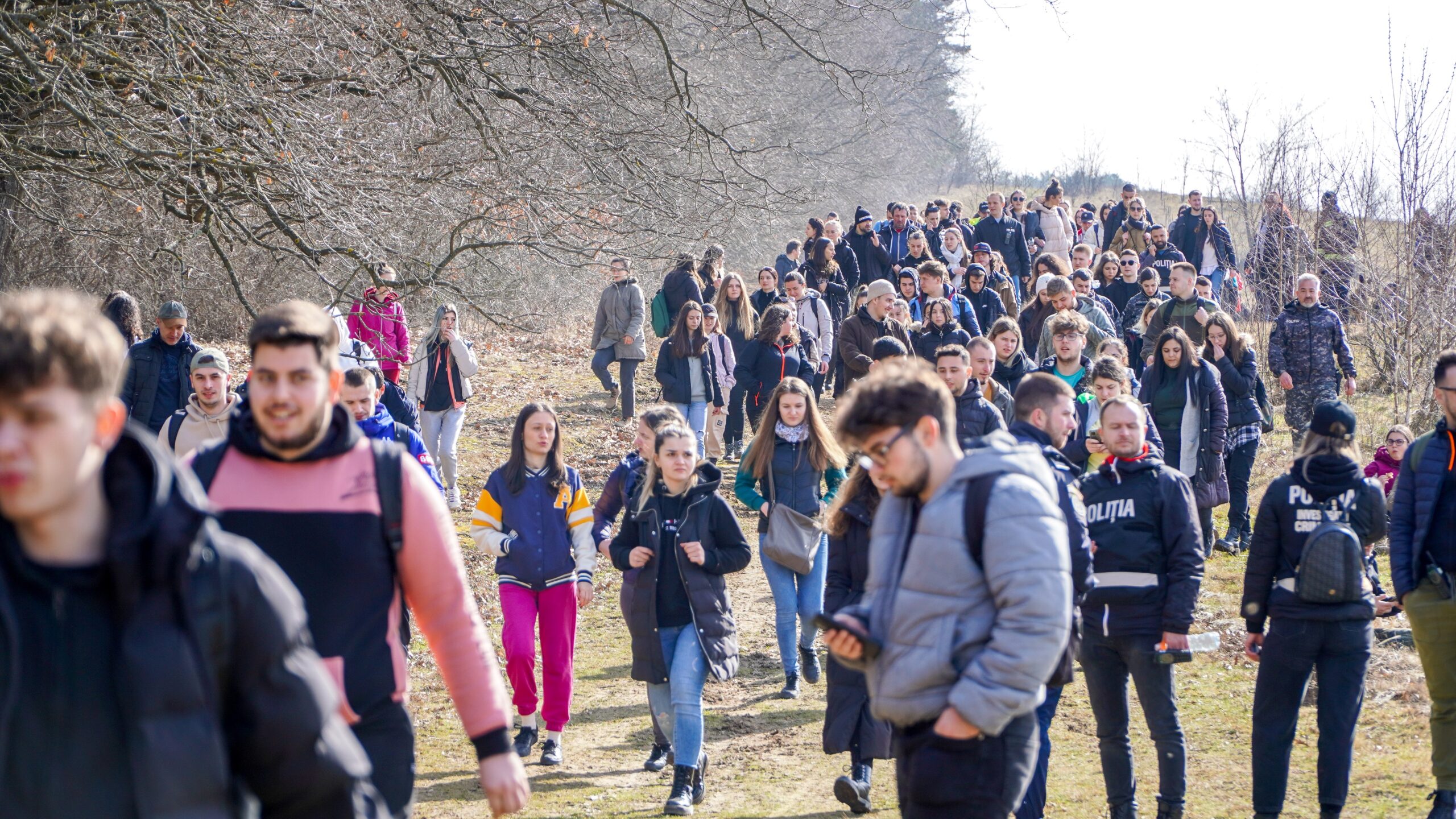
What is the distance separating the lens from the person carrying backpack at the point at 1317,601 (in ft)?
18.9

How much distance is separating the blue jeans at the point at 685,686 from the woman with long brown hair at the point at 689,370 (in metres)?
6.97

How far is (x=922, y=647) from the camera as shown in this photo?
348 cm

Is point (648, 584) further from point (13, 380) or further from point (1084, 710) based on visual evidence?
point (13, 380)

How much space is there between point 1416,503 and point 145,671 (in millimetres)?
5767

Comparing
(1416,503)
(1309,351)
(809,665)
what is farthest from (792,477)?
(1309,351)

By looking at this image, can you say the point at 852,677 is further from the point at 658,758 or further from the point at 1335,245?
the point at 1335,245

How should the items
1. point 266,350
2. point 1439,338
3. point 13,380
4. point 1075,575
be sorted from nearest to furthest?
point 13,380 → point 266,350 → point 1075,575 → point 1439,338

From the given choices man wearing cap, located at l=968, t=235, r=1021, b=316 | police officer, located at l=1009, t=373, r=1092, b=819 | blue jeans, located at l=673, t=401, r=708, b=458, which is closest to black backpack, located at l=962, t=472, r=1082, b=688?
police officer, located at l=1009, t=373, r=1092, b=819

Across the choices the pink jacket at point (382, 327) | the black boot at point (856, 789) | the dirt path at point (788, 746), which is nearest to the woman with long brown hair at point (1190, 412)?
the dirt path at point (788, 746)

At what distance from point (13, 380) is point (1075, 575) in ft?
14.0

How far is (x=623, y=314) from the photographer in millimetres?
16844

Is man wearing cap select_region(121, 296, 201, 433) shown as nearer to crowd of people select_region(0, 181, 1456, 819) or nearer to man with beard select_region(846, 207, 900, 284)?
crowd of people select_region(0, 181, 1456, 819)

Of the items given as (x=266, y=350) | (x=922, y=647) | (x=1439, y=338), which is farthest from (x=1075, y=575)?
(x=1439, y=338)

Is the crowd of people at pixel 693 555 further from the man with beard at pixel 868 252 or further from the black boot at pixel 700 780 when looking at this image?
the man with beard at pixel 868 252
